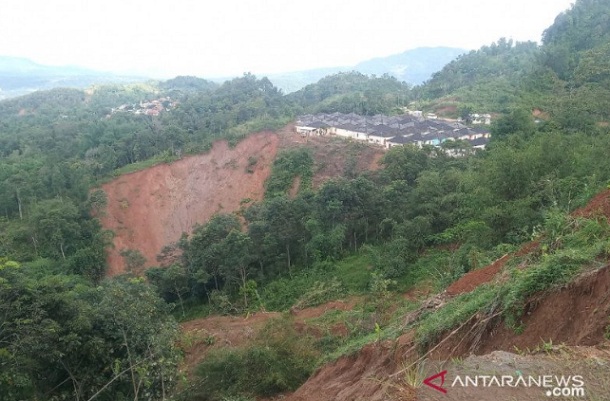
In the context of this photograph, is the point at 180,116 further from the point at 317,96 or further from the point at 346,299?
the point at 346,299

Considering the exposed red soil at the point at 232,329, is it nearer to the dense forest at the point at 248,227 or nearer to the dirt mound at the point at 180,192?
the dense forest at the point at 248,227

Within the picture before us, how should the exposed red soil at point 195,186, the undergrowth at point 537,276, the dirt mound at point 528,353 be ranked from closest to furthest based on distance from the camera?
1. the dirt mound at point 528,353
2. the undergrowth at point 537,276
3. the exposed red soil at point 195,186

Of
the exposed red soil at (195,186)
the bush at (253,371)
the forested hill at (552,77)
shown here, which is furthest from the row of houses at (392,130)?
the bush at (253,371)

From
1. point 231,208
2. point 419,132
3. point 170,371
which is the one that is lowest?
point 231,208

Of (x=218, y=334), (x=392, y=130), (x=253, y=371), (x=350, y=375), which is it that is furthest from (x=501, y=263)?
(x=392, y=130)

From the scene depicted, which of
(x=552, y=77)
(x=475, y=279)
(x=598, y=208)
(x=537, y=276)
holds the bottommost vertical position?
(x=475, y=279)

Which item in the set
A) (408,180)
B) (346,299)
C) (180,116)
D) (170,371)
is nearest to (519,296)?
(170,371)

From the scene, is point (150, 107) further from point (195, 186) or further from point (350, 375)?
point (350, 375)
